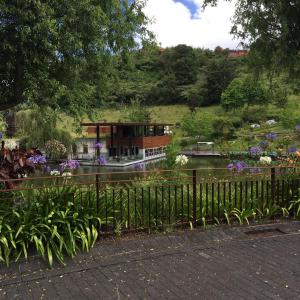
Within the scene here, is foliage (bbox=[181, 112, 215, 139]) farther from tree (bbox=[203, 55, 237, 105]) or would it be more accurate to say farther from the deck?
tree (bbox=[203, 55, 237, 105])

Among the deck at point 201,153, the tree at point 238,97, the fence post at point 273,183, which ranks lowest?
the deck at point 201,153

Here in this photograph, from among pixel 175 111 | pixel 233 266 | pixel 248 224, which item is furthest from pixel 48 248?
pixel 175 111

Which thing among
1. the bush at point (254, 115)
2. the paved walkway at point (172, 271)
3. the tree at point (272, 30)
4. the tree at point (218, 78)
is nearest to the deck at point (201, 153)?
the bush at point (254, 115)

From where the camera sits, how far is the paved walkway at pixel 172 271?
3.79 m

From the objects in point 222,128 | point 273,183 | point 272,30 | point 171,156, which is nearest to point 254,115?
point 222,128

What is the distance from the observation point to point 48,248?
4680 millimetres

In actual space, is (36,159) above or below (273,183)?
above

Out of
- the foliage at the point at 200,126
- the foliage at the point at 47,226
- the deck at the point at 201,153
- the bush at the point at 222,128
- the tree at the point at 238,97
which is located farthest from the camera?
the tree at the point at 238,97

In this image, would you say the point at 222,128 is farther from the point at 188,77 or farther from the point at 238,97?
the point at 188,77

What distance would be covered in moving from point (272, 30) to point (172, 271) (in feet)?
21.9

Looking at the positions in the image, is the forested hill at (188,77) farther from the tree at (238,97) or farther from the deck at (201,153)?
the deck at (201,153)

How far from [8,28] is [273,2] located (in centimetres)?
537

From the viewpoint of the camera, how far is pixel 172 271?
436 cm

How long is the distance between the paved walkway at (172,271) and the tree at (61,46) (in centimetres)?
342
